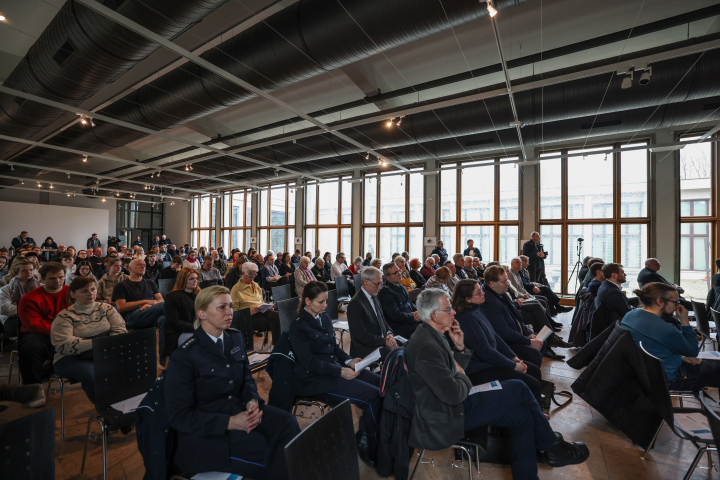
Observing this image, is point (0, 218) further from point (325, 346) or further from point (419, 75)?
point (325, 346)

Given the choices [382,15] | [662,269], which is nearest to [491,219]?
[662,269]

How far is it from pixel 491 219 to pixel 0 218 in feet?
63.4

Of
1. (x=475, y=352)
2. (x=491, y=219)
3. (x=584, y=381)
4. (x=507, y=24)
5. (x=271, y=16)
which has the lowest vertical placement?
(x=584, y=381)

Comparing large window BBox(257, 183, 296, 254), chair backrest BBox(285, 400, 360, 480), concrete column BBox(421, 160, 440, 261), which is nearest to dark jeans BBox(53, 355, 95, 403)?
chair backrest BBox(285, 400, 360, 480)

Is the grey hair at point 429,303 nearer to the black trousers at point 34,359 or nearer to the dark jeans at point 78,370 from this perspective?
the dark jeans at point 78,370

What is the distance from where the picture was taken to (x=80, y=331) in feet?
9.13

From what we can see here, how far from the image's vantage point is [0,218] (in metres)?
13.9

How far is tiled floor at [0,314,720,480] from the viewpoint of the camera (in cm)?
231

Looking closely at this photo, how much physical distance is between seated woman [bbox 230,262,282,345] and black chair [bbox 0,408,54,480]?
10.6ft

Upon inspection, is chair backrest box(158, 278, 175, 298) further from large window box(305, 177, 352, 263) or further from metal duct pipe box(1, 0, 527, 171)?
large window box(305, 177, 352, 263)

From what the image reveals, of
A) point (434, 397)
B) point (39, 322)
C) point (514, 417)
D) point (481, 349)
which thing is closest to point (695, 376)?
point (481, 349)

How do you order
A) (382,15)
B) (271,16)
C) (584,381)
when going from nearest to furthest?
(584,381) < (382,15) < (271,16)

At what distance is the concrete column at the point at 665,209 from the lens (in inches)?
328

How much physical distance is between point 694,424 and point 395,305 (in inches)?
104
